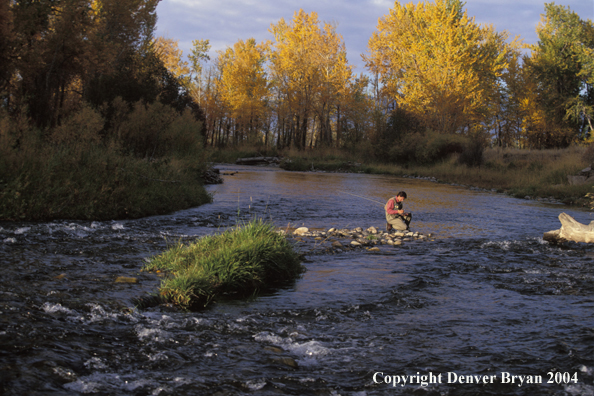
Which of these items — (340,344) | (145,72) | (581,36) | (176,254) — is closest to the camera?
(340,344)

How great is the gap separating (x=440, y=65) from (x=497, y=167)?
1383cm

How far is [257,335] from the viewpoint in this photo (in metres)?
5.11

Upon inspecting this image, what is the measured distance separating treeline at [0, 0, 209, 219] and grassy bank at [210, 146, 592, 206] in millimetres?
17190

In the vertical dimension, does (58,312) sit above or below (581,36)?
below

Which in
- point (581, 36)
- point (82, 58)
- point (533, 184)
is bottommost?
point (533, 184)

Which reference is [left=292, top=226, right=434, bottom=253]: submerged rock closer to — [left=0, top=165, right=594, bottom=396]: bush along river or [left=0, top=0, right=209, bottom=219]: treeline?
[left=0, top=165, right=594, bottom=396]: bush along river

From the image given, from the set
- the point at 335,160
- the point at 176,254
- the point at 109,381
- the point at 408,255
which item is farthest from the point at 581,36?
the point at 109,381

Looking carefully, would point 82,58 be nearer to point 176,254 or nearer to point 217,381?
point 176,254

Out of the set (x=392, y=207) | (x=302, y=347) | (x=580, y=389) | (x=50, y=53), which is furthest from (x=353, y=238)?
(x=50, y=53)

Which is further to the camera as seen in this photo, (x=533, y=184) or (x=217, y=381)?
(x=533, y=184)

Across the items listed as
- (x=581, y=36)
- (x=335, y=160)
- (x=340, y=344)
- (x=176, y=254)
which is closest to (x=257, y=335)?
(x=340, y=344)

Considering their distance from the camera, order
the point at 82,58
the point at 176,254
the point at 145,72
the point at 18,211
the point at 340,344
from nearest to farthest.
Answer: the point at 340,344 < the point at 176,254 < the point at 18,211 < the point at 82,58 < the point at 145,72

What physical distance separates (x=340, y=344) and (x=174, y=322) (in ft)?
6.31

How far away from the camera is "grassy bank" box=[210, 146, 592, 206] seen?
23.7 metres
